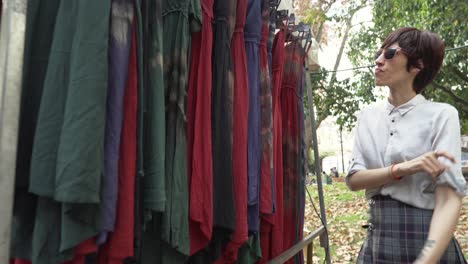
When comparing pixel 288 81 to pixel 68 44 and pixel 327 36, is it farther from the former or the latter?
pixel 327 36

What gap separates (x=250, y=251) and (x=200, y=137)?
0.59 m

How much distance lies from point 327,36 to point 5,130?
46.8 feet

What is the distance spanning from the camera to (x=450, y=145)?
126cm

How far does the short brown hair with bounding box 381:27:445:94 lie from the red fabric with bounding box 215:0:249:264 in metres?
0.60

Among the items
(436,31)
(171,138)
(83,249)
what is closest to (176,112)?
(171,138)

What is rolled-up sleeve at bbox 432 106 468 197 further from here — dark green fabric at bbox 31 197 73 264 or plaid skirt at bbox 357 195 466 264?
dark green fabric at bbox 31 197 73 264

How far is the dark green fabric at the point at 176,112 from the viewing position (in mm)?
1244

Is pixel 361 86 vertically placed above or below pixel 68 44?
above

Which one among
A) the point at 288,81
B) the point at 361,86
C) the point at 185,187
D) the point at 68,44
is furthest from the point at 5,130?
the point at 361,86

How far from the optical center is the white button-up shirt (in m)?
1.27

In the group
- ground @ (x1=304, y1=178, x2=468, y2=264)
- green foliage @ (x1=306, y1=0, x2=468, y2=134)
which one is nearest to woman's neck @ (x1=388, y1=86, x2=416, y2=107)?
ground @ (x1=304, y1=178, x2=468, y2=264)

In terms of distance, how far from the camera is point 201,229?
1.34 metres

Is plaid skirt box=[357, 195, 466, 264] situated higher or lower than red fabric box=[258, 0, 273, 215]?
lower

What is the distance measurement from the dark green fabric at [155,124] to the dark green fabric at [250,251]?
2.07 ft
